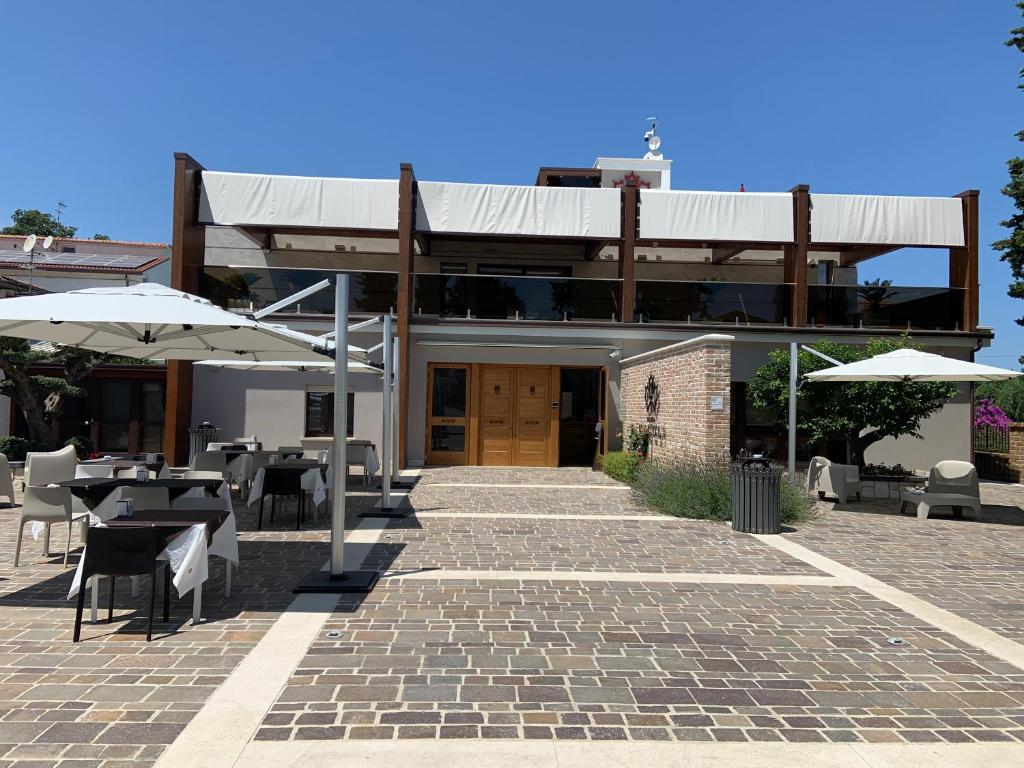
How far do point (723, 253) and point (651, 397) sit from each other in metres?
6.77

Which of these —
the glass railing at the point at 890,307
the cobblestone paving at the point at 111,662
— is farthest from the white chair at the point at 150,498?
the glass railing at the point at 890,307

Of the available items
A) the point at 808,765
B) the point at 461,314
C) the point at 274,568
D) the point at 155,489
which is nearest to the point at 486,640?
the point at 808,765

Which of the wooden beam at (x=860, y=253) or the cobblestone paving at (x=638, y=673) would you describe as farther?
the wooden beam at (x=860, y=253)

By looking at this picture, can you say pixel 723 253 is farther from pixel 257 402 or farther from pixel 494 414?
pixel 257 402

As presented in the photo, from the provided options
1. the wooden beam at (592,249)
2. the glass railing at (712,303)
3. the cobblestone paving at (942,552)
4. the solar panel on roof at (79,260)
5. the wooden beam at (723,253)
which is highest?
the solar panel on roof at (79,260)

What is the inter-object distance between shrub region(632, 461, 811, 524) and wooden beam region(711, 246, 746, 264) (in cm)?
867

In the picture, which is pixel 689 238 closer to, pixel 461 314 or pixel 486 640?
pixel 461 314

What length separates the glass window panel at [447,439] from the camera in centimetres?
1684

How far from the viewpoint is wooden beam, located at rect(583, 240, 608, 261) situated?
17.3m

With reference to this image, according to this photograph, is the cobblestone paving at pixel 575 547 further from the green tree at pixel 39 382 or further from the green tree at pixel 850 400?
the green tree at pixel 39 382

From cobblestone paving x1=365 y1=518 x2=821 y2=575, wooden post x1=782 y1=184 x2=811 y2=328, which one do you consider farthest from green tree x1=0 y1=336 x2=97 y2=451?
wooden post x1=782 y1=184 x2=811 y2=328

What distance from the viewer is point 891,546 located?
8203 millimetres

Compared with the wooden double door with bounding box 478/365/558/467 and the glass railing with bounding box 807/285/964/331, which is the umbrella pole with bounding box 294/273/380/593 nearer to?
the wooden double door with bounding box 478/365/558/467

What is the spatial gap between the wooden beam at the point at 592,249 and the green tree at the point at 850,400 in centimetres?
526
